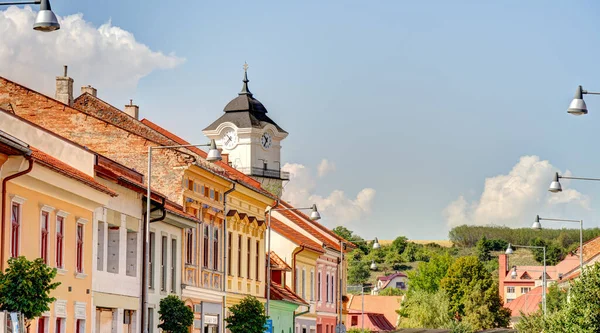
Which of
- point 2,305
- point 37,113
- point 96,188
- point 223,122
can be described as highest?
point 223,122

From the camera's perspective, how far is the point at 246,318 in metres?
51.6

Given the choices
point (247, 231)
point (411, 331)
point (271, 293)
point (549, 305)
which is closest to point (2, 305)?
point (247, 231)

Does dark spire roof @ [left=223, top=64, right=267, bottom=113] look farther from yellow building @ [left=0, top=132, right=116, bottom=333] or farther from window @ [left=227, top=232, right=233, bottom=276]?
yellow building @ [left=0, top=132, right=116, bottom=333]

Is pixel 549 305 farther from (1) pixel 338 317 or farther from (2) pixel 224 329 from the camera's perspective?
(2) pixel 224 329

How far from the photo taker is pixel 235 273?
55.8m

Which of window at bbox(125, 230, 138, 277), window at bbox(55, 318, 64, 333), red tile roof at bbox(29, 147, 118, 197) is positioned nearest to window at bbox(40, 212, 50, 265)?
red tile roof at bbox(29, 147, 118, 197)

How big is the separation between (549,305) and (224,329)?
45.8m

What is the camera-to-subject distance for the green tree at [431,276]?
162 m

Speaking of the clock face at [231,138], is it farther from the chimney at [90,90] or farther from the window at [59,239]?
the window at [59,239]

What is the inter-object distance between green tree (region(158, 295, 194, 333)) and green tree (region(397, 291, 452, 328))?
312 feet

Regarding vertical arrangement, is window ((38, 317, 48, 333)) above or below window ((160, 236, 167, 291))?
below

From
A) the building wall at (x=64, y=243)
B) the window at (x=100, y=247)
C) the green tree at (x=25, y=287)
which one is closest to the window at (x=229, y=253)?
the window at (x=100, y=247)

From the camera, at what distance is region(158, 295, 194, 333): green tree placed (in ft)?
143

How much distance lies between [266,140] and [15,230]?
136m
